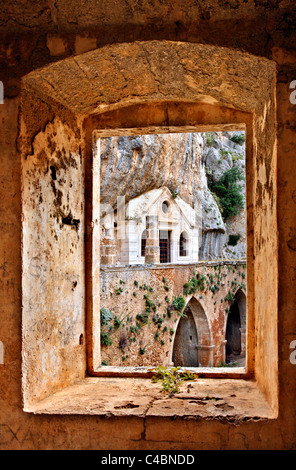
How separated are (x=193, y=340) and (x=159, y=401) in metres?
18.8

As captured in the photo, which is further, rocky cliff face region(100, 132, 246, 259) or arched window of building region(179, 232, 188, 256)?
arched window of building region(179, 232, 188, 256)

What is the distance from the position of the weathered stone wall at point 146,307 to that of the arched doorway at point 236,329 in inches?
190

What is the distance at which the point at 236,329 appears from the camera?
2661 cm

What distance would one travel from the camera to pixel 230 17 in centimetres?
216

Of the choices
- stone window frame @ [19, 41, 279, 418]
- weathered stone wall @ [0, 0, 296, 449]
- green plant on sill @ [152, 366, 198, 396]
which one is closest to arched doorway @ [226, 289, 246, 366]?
green plant on sill @ [152, 366, 198, 396]

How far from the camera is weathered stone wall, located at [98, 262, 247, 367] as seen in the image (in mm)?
12078

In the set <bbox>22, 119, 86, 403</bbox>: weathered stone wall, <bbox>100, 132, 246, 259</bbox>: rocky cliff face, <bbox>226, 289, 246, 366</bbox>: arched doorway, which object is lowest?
<bbox>226, 289, 246, 366</bbox>: arched doorway

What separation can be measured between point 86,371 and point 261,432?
1.59 m

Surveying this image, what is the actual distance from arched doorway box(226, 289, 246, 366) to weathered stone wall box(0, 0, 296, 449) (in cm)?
2229

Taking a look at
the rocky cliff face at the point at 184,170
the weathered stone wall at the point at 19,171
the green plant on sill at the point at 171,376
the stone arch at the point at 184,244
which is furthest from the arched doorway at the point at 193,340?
the weathered stone wall at the point at 19,171

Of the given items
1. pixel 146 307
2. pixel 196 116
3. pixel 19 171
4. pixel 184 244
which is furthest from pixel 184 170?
pixel 19 171

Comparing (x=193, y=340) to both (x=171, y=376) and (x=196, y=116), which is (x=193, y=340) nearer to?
(x=171, y=376)

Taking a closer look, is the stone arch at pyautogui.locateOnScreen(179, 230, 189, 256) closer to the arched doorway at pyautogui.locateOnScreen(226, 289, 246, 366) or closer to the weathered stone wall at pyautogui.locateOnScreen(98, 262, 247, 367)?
the arched doorway at pyautogui.locateOnScreen(226, 289, 246, 366)
